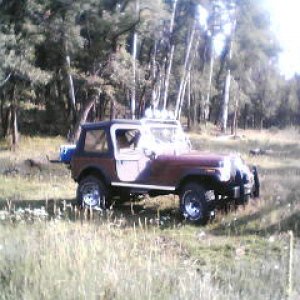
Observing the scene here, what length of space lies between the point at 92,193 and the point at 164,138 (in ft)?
6.32

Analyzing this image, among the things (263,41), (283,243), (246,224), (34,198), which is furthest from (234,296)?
(263,41)

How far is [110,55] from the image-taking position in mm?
33625

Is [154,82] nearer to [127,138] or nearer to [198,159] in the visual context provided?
[127,138]

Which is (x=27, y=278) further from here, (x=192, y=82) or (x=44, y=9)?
(x=192, y=82)

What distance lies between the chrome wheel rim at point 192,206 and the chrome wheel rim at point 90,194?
2230 millimetres

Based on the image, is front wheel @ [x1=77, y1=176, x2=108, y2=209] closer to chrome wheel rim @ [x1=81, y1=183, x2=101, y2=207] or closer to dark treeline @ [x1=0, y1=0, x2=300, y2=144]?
chrome wheel rim @ [x1=81, y1=183, x2=101, y2=207]

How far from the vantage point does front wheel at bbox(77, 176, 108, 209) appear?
41.2 ft

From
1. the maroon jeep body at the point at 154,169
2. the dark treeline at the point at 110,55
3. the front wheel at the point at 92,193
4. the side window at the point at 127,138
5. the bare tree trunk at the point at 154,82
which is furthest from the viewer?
the bare tree trunk at the point at 154,82

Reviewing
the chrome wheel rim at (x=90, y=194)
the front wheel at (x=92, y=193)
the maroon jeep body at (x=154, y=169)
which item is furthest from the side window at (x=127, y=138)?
the chrome wheel rim at (x=90, y=194)

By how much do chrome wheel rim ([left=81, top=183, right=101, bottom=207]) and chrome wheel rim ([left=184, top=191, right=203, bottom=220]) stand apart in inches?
87.8

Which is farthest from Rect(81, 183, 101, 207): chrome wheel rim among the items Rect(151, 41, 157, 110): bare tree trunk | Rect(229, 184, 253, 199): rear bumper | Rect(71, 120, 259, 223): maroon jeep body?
Rect(151, 41, 157, 110): bare tree trunk

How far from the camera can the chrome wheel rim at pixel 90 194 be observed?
12617 millimetres

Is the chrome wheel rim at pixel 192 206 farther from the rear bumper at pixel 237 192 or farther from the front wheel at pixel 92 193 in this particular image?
the front wheel at pixel 92 193

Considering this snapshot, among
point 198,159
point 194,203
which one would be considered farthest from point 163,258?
point 198,159
